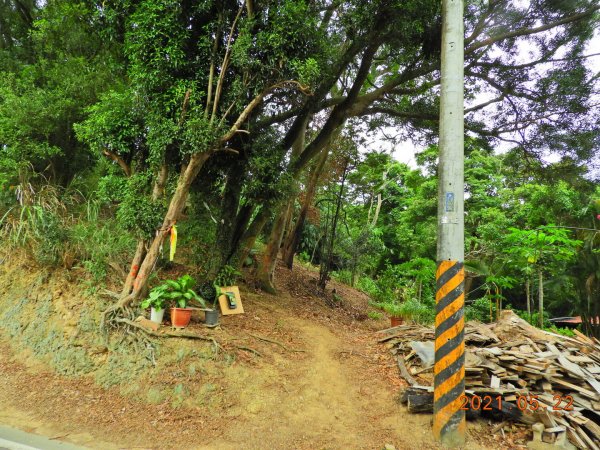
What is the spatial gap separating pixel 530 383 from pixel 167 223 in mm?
5665

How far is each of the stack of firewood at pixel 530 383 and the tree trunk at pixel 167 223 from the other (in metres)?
4.23

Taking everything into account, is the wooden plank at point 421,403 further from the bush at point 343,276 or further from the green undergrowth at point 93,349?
the bush at point 343,276

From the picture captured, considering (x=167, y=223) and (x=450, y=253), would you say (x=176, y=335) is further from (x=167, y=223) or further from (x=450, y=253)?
(x=450, y=253)

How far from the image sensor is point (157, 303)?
572cm

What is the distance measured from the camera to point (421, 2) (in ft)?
21.3

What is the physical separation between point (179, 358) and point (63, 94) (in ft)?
21.0

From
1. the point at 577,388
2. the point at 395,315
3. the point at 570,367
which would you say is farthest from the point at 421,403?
the point at 395,315

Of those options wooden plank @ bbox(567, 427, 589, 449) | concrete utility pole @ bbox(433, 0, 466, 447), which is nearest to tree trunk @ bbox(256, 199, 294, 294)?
concrete utility pole @ bbox(433, 0, 466, 447)

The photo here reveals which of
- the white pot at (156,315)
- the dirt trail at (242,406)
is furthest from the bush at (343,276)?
the white pot at (156,315)

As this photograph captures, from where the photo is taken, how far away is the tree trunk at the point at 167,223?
5.97 m

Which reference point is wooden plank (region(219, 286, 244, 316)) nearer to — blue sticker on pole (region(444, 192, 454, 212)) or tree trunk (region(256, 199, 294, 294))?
tree trunk (region(256, 199, 294, 294))

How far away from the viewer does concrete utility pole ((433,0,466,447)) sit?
4109 millimetres

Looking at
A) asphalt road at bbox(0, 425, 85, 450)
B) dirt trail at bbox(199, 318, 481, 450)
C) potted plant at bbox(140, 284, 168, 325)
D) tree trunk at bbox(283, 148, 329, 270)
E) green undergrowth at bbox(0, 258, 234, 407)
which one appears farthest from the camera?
tree trunk at bbox(283, 148, 329, 270)

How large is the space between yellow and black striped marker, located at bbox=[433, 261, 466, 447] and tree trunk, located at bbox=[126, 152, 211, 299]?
13.1 feet
